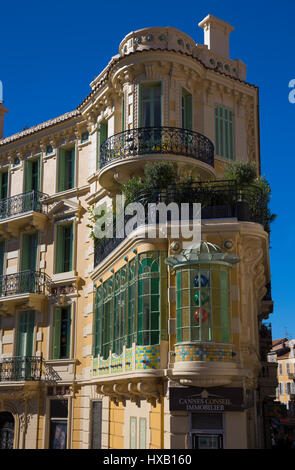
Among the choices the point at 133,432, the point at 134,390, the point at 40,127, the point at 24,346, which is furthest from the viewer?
the point at 40,127

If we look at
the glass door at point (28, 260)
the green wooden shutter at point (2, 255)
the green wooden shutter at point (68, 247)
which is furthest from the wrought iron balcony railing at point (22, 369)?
the green wooden shutter at point (2, 255)

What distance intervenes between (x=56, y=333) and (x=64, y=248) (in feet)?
11.7

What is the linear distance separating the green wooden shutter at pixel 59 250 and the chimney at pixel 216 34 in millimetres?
9515

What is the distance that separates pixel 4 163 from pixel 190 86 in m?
11.1

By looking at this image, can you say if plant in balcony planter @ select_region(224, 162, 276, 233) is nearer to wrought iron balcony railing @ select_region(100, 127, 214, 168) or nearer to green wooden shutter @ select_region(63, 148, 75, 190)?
wrought iron balcony railing @ select_region(100, 127, 214, 168)

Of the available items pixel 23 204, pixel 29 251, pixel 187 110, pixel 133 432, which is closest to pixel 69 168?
pixel 23 204

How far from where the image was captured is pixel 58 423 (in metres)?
22.8

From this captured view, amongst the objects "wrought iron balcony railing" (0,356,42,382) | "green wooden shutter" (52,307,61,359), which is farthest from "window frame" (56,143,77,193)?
"wrought iron balcony railing" (0,356,42,382)

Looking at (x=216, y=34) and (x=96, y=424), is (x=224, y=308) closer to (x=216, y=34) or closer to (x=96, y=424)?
(x=96, y=424)

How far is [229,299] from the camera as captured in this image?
14.4m

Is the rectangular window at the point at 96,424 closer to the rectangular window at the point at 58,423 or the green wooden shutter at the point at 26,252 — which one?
the rectangular window at the point at 58,423

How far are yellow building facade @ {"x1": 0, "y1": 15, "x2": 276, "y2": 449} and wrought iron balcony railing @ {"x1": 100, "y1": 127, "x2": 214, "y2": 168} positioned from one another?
51mm

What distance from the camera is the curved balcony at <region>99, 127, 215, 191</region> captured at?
63.8ft

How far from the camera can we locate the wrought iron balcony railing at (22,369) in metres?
23.5
